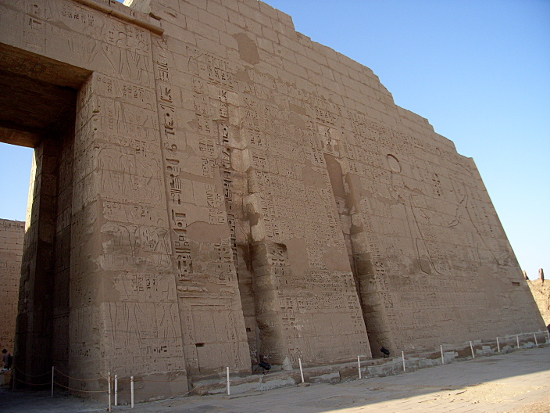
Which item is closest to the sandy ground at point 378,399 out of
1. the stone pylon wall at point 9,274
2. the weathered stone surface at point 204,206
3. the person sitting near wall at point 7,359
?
the weathered stone surface at point 204,206

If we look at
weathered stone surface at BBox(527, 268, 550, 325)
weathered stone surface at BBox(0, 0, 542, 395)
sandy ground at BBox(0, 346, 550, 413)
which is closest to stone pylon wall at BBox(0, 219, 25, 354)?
weathered stone surface at BBox(0, 0, 542, 395)

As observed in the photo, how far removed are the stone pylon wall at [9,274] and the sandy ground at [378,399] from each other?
4.88 meters

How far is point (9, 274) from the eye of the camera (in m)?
A: 10.5

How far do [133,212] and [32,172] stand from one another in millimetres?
3646

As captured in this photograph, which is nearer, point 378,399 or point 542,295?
point 378,399

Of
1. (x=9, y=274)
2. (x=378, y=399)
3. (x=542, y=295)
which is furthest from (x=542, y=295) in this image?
(x=9, y=274)

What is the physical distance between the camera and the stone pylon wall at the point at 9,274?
1005 cm

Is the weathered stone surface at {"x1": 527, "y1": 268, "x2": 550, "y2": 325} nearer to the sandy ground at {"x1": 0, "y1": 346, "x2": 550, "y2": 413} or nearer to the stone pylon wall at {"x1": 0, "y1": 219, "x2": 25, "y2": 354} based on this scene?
the sandy ground at {"x1": 0, "y1": 346, "x2": 550, "y2": 413}

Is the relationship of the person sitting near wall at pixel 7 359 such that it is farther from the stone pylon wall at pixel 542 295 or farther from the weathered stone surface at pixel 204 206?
the stone pylon wall at pixel 542 295

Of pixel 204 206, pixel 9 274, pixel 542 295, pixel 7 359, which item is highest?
pixel 9 274

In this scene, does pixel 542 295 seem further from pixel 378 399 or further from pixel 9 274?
pixel 9 274

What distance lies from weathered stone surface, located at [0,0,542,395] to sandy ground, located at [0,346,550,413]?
50 cm

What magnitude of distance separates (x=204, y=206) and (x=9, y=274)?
7171 millimetres

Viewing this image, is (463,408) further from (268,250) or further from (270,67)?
(270,67)
